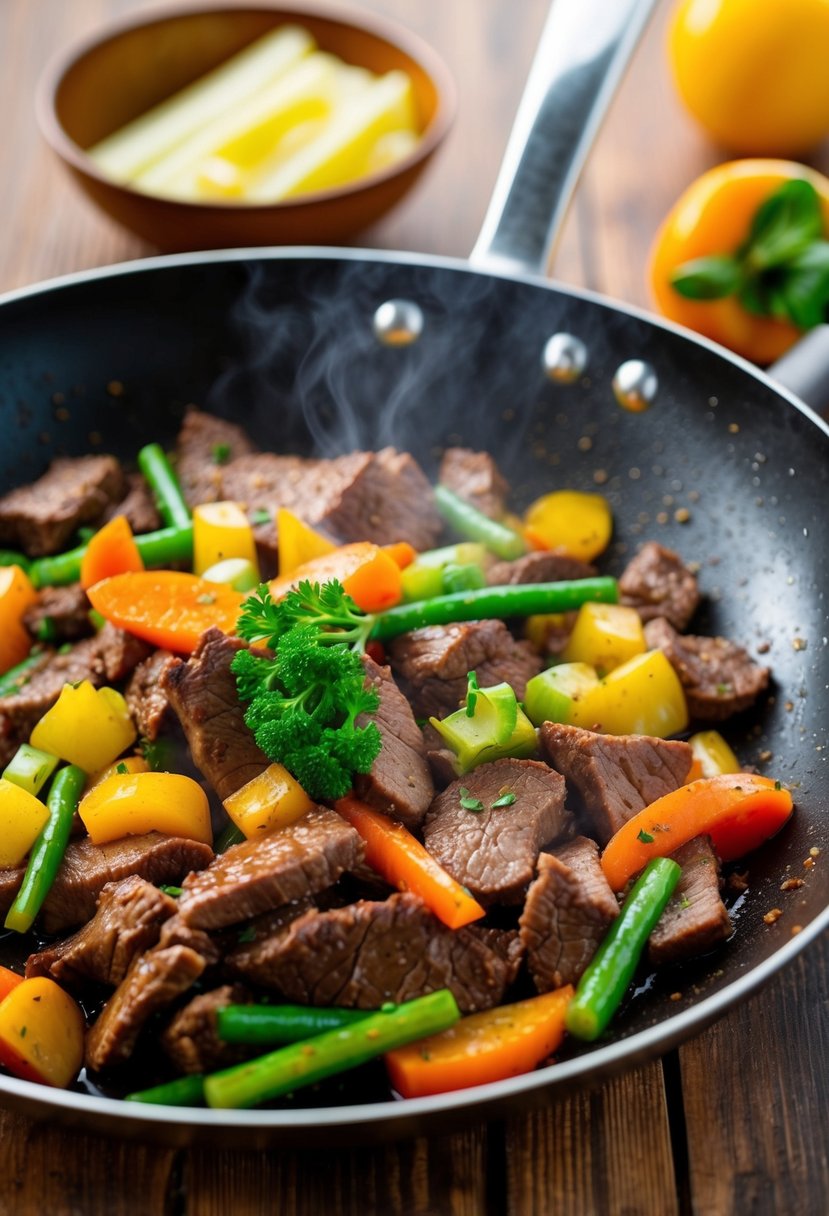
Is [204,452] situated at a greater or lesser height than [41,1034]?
greater

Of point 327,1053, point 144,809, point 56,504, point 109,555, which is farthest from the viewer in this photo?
point 56,504

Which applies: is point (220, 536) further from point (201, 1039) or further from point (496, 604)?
point (201, 1039)

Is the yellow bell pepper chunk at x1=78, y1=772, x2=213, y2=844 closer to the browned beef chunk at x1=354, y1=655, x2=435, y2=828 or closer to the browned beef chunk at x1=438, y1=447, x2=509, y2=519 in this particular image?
the browned beef chunk at x1=354, y1=655, x2=435, y2=828

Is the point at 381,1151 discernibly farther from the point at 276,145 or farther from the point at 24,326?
the point at 276,145

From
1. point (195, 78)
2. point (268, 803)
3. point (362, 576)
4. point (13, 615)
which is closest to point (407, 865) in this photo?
point (268, 803)

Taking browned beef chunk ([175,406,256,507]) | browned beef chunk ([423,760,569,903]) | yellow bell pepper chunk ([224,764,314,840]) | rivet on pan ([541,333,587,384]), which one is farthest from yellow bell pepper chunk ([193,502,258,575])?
rivet on pan ([541,333,587,384])

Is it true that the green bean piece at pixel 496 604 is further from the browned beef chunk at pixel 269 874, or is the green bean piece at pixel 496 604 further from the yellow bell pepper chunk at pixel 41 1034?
the yellow bell pepper chunk at pixel 41 1034

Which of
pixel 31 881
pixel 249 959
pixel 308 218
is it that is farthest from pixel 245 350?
pixel 249 959

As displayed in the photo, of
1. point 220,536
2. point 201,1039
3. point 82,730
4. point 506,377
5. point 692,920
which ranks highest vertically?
point 506,377
